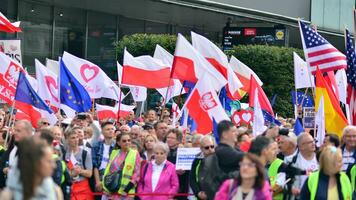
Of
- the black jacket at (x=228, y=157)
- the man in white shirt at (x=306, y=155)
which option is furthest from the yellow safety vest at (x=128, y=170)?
the black jacket at (x=228, y=157)

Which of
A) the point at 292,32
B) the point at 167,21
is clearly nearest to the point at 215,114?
the point at 167,21

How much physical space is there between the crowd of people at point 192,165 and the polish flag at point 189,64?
1.96 metres

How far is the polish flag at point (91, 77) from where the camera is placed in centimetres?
1963

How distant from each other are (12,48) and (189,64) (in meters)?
4.26

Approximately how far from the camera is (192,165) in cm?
1167

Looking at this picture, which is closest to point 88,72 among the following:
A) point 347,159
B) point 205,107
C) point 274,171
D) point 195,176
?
point 205,107

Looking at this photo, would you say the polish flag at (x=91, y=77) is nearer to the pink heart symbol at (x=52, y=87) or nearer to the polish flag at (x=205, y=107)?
the pink heart symbol at (x=52, y=87)

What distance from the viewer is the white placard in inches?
480

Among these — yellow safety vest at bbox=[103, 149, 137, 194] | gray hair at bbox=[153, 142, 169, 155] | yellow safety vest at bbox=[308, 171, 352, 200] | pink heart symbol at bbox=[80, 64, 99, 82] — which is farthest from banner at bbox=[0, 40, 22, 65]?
yellow safety vest at bbox=[308, 171, 352, 200]

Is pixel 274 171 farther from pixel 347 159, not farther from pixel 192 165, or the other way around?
pixel 192 165

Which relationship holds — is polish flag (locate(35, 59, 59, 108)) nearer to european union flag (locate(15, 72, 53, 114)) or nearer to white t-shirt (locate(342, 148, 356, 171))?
european union flag (locate(15, 72, 53, 114))

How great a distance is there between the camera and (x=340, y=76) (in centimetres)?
2030

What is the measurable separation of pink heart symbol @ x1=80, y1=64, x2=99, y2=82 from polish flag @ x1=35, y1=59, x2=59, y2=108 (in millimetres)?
1217

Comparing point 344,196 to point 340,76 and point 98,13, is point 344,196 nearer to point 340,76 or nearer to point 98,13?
point 340,76
